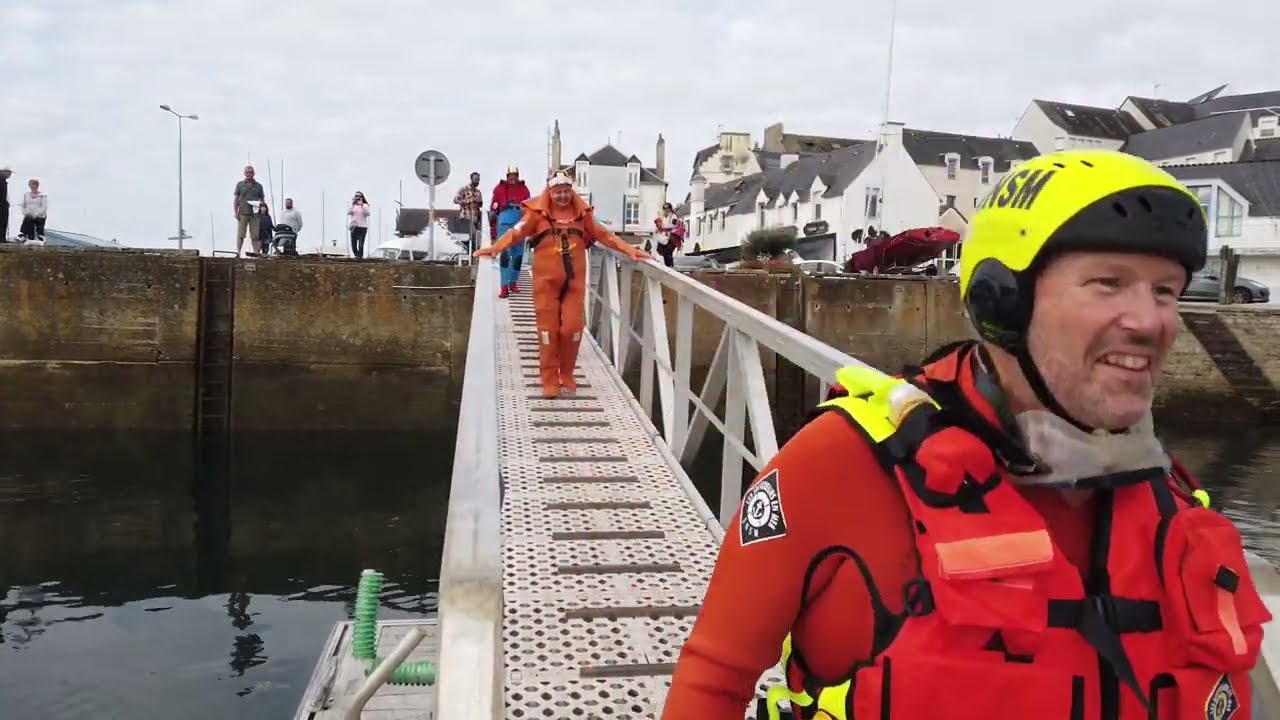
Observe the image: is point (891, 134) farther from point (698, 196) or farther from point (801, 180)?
point (698, 196)

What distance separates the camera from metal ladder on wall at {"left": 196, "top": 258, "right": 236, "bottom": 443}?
571 inches

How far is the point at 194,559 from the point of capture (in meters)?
10.3

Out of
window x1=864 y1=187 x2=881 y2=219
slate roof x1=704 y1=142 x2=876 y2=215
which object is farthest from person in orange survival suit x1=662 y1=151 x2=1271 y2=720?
window x1=864 y1=187 x2=881 y2=219

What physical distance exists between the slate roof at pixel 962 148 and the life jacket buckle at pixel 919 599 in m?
50.7

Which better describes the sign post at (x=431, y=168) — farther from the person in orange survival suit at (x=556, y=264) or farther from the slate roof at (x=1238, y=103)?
the slate roof at (x=1238, y=103)

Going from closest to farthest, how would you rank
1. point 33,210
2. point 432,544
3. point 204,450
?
point 432,544, point 204,450, point 33,210

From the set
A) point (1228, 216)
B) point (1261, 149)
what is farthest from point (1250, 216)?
point (1261, 149)

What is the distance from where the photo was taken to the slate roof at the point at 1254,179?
1323 inches

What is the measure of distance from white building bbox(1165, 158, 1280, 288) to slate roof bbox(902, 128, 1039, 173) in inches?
572

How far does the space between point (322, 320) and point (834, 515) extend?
14716 millimetres

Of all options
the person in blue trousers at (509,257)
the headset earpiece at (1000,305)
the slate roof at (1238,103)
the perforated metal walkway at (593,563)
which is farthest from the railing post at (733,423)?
the slate roof at (1238,103)

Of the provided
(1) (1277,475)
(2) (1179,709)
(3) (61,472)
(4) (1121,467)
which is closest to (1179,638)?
(2) (1179,709)

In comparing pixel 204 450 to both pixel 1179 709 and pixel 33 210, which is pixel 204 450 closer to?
pixel 33 210

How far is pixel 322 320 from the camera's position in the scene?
48.8 ft
